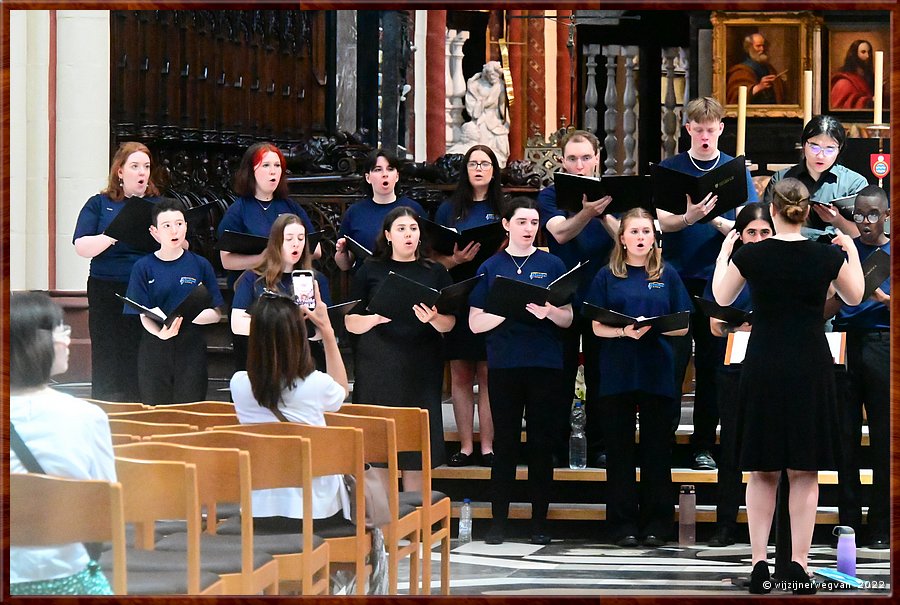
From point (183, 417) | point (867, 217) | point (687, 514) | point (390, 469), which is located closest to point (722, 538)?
point (687, 514)

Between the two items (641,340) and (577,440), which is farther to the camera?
(577,440)

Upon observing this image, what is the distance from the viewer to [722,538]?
564cm

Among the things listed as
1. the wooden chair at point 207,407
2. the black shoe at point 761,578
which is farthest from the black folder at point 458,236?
the black shoe at point 761,578

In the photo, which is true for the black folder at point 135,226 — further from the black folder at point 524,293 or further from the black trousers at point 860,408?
the black trousers at point 860,408

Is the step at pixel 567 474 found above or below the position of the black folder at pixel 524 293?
below

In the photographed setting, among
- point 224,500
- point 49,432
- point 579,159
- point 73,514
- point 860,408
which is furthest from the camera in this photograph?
point 579,159

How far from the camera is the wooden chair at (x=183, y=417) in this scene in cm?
A: 470

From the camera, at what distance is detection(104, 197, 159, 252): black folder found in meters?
5.93

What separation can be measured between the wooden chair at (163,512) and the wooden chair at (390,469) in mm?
850

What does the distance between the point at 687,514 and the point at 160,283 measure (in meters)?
2.33

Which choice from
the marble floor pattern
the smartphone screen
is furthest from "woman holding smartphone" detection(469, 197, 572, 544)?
the smartphone screen

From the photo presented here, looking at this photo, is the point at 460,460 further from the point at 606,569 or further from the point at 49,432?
the point at 49,432

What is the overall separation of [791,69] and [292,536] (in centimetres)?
712

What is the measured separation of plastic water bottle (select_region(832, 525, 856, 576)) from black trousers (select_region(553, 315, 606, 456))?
57.1 inches
